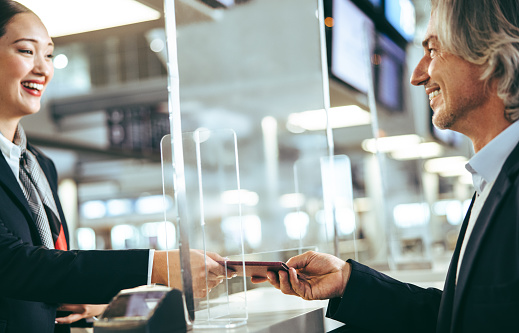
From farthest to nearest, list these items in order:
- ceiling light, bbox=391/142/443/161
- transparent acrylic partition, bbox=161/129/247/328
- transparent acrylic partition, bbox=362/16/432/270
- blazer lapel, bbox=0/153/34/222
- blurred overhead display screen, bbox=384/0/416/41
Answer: ceiling light, bbox=391/142/443/161
transparent acrylic partition, bbox=362/16/432/270
blurred overhead display screen, bbox=384/0/416/41
blazer lapel, bbox=0/153/34/222
transparent acrylic partition, bbox=161/129/247/328

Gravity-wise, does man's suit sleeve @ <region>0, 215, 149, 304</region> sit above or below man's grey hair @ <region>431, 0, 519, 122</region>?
below

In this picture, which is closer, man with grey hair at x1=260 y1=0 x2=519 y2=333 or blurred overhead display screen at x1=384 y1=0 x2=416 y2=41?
man with grey hair at x1=260 y1=0 x2=519 y2=333

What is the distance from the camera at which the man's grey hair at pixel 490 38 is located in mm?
1586

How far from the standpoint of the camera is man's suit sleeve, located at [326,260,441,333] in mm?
1729

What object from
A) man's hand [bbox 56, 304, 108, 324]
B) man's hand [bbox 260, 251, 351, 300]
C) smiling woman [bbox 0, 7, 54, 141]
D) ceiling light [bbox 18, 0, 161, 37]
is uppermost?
ceiling light [bbox 18, 0, 161, 37]

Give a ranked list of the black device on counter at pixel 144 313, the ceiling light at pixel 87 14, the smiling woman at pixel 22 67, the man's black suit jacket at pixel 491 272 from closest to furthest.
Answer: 1. the black device on counter at pixel 144 313
2. the man's black suit jacket at pixel 491 272
3. the smiling woman at pixel 22 67
4. the ceiling light at pixel 87 14

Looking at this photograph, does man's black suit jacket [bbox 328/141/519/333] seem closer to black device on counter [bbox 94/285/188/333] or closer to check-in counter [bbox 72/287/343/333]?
check-in counter [bbox 72/287/343/333]

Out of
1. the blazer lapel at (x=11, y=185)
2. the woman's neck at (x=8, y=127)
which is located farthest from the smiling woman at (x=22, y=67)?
the blazer lapel at (x=11, y=185)

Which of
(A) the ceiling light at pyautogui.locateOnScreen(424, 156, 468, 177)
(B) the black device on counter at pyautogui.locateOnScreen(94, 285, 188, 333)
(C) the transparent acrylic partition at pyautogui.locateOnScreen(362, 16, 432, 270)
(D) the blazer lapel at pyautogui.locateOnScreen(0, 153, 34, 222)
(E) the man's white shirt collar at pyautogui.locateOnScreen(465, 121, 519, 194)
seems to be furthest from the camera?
(A) the ceiling light at pyautogui.locateOnScreen(424, 156, 468, 177)

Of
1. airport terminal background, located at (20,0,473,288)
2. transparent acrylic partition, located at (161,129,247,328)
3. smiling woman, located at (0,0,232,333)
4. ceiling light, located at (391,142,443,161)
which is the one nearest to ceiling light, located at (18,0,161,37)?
airport terminal background, located at (20,0,473,288)

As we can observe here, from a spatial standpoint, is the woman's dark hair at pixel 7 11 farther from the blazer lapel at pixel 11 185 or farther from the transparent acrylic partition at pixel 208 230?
the transparent acrylic partition at pixel 208 230

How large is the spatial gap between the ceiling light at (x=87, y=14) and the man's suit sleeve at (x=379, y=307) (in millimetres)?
1482

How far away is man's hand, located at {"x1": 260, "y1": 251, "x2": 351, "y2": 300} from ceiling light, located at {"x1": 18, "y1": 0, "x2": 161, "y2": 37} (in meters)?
1.35

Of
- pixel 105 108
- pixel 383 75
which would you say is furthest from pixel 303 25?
pixel 105 108
